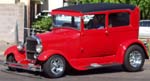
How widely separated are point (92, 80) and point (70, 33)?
1568mm

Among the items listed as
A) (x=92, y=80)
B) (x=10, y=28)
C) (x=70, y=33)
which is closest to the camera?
(x=92, y=80)

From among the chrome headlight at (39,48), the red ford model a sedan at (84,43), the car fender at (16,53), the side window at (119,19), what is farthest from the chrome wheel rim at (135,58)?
the car fender at (16,53)

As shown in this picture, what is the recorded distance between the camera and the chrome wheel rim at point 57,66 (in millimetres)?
13461

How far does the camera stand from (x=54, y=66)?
1348 centimetres

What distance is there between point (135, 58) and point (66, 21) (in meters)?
2.21

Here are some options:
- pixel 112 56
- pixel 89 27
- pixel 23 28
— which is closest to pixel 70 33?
pixel 89 27

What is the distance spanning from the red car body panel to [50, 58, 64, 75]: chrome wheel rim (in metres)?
0.18

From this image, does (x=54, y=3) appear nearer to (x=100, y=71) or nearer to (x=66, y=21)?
(x=100, y=71)

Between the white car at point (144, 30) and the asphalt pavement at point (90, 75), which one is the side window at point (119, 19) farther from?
the white car at point (144, 30)

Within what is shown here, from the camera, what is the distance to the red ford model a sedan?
13594 mm

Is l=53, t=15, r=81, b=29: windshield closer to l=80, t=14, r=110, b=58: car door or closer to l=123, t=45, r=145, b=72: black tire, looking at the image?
l=80, t=14, r=110, b=58: car door

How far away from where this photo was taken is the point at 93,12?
14.3m

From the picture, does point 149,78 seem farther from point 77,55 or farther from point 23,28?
point 23,28

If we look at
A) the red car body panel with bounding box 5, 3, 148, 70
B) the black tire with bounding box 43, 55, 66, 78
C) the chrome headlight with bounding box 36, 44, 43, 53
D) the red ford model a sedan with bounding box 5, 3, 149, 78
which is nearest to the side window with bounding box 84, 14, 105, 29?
the red ford model a sedan with bounding box 5, 3, 149, 78
